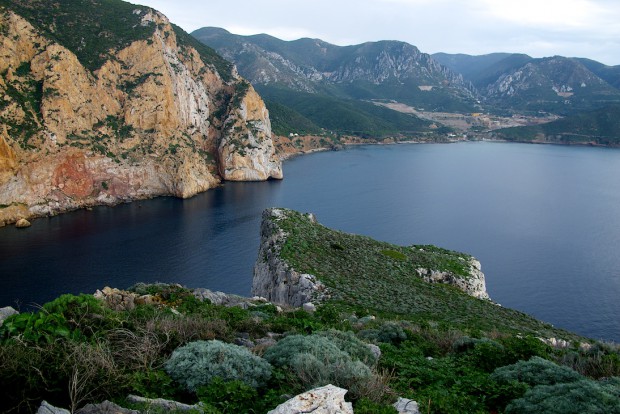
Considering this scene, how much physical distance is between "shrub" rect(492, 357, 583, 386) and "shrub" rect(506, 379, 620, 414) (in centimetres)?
108

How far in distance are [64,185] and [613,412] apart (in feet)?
286

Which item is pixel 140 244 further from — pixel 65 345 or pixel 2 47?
pixel 65 345

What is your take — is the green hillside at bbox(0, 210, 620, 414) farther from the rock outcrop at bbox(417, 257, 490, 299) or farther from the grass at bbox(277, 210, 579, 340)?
the rock outcrop at bbox(417, 257, 490, 299)

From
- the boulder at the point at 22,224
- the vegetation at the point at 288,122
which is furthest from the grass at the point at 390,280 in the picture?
the vegetation at the point at 288,122

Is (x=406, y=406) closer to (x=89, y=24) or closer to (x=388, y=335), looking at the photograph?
(x=388, y=335)

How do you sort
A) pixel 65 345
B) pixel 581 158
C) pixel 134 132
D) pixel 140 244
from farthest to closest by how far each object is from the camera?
pixel 581 158 < pixel 134 132 < pixel 140 244 < pixel 65 345

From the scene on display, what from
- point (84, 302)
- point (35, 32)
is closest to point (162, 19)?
point (35, 32)

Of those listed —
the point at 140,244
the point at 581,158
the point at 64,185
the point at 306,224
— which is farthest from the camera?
the point at 581,158

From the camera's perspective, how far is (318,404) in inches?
271

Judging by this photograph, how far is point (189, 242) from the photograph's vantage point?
2495 inches

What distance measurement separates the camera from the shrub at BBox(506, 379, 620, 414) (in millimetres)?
7383

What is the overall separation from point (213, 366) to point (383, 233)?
63.0 metres

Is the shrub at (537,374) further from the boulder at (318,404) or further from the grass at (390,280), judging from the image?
the grass at (390,280)

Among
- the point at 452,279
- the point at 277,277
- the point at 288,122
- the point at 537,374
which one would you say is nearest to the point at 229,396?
the point at 537,374
